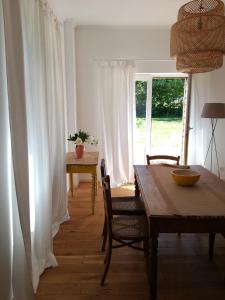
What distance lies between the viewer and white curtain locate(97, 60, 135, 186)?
4164mm

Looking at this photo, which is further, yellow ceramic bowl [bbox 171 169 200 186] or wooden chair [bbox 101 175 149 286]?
yellow ceramic bowl [bbox 171 169 200 186]

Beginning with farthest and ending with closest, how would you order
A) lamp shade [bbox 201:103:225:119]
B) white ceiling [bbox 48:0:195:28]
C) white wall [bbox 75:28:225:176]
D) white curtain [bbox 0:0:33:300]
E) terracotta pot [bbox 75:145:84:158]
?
white wall [bbox 75:28:225:176]
lamp shade [bbox 201:103:225:119]
terracotta pot [bbox 75:145:84:158]
white ceiling [bbox 48:0:195:28]
white curtain [bbox 0:0:33:300]

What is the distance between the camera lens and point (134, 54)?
4172 millimetres

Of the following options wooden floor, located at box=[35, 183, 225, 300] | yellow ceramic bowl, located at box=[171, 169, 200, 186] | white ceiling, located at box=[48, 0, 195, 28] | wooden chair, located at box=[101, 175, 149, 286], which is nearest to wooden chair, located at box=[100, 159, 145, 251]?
wooden chair, located at box=[101, 175, 149, 286]

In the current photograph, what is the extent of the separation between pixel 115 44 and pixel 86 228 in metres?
2.93

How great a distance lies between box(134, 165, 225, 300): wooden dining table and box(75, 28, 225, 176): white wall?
8.14 ft

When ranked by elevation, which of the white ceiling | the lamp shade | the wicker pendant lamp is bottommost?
the lamp shade

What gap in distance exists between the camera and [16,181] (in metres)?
1.55

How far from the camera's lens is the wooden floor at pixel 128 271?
1.91 metres

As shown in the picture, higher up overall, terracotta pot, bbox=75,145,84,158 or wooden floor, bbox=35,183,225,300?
terracotta pot, bbox=75,145,84,158

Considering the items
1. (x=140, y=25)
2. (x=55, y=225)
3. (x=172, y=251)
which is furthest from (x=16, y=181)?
(x=140, y=25)

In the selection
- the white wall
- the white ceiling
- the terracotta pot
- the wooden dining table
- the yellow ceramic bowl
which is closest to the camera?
the wooden dining table

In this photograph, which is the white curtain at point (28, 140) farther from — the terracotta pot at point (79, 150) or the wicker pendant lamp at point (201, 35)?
the wicker pendant lamp at point (201, 35)

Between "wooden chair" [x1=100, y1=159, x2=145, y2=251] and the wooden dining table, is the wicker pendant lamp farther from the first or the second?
"wooden chair" [x1=100, y1=159, x2=145, y2=251]
